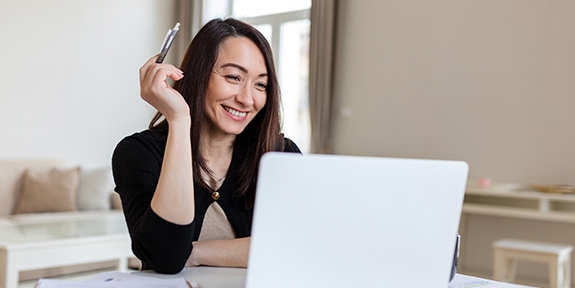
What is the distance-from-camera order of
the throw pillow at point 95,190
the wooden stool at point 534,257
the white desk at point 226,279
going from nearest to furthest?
the white desk at point 226,279, the wooden stool at point 534,257, the throw pillow at point 95,190

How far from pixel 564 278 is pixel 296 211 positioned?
146 inches

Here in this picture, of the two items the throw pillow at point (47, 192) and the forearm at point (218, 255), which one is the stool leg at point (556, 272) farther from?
the throw pillow at point (47, 192)

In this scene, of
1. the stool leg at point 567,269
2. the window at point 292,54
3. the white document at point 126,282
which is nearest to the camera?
the white document at point 126,282

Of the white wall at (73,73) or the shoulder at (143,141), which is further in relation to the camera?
the white wall at (73,73)

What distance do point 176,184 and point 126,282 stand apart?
8.1 inches

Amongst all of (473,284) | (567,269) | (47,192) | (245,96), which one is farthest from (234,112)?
(47,192)

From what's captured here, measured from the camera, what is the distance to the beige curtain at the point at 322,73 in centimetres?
560

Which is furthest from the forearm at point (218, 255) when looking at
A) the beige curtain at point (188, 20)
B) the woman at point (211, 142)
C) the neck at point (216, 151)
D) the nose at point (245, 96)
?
the beige curtain at point (188, 20)

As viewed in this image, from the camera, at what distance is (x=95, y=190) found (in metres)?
5.37

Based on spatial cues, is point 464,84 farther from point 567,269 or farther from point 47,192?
point 47,192

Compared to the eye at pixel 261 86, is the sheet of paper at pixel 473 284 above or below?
below

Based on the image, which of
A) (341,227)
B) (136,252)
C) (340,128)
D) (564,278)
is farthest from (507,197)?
(341,227)

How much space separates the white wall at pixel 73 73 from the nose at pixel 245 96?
178 inches

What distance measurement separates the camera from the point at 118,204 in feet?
18.0
